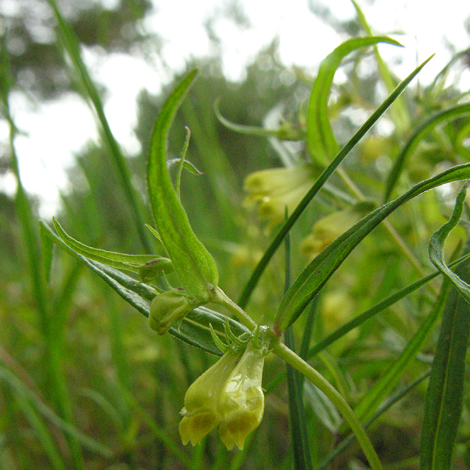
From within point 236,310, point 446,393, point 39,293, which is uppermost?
point 39,293

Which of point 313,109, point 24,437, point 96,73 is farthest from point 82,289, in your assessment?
point 313,109

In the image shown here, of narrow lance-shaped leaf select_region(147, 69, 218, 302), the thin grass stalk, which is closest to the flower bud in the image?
narrow lance-shaped leaf select_region(147, 69, 218, 302)

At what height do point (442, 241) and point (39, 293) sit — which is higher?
point (39, 293)

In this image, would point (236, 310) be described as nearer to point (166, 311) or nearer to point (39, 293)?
point (166, 311)

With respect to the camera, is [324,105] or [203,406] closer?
[203,406]

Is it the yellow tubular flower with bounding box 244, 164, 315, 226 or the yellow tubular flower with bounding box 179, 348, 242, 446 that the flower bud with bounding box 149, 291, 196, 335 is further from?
the yellow tubular flower with bounding box 244, 164, 315, 226

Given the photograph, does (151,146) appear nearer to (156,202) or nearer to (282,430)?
(156,202)

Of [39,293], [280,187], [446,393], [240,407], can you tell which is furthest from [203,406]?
[39,293]
